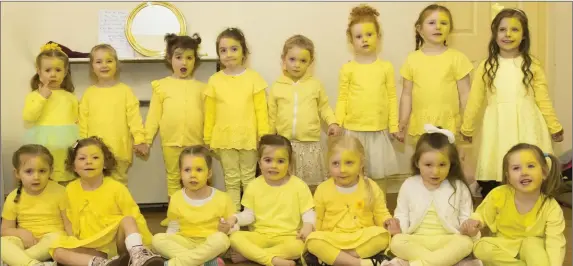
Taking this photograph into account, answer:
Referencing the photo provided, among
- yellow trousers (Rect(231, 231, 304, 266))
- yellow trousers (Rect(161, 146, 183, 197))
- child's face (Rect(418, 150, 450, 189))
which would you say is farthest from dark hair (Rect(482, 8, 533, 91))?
yellow trousers (Rect(161, 146, 183, 197))

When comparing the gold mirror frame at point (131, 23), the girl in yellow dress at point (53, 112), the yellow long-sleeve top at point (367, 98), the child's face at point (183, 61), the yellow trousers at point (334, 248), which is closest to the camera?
the yellow trousers at point (334, 248)

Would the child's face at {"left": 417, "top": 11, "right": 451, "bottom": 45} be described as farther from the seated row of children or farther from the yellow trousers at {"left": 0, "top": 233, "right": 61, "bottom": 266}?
the yellow trousers at {"left": 0, "top": 233, "right": 61, "bottom": 266}

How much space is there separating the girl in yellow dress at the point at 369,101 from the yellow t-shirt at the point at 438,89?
0.39ft

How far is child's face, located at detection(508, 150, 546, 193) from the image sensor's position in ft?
8.35

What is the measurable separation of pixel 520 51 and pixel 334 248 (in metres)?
1.30

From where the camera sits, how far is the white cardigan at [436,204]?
273 centimetres

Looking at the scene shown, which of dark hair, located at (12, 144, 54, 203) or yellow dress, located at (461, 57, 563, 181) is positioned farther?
yellow dress, located at (461, 57, 563, 181)

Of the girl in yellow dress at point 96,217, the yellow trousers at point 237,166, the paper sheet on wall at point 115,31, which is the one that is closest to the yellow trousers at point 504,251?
the yellow trousers at point 237,166

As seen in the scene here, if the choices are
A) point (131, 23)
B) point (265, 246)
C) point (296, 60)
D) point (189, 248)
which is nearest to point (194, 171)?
point (189, 248)

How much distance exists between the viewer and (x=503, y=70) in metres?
3.11

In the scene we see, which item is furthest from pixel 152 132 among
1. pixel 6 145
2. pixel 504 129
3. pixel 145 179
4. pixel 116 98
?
pixel 504 129

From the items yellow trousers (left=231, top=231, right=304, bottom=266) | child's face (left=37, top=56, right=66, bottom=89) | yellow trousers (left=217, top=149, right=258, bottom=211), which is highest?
child's face (left=37, top=56, right=66, bottom=89)

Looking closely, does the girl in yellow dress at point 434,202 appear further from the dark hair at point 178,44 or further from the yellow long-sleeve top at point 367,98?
the dark hair at point 178,44

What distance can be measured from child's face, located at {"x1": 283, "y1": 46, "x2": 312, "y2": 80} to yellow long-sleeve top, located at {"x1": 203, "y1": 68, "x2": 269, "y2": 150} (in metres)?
0.17
